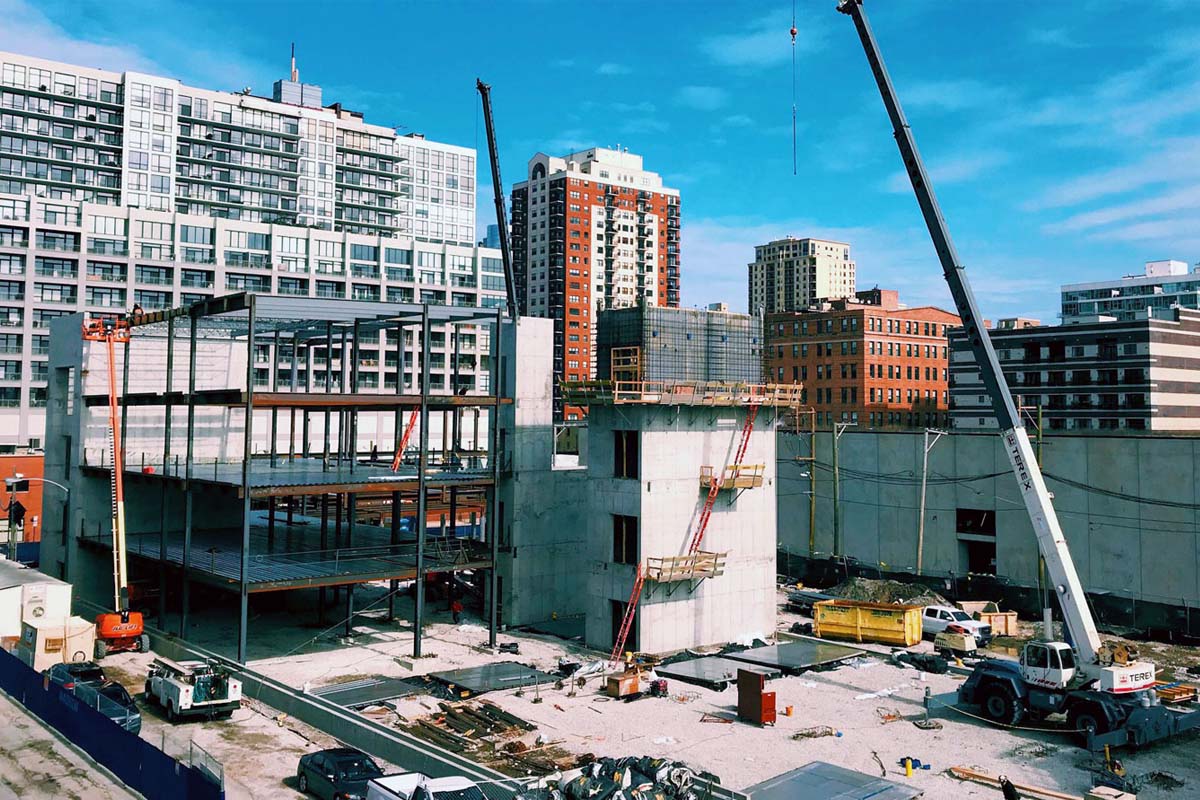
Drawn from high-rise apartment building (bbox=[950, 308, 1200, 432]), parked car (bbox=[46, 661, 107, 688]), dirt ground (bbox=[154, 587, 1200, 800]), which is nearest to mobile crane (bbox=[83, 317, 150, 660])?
parked car (bbox=[46, 661, 107, 688])

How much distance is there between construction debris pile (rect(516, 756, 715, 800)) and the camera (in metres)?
22.1

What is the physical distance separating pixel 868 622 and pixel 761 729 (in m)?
15.0

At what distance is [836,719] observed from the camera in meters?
31.7

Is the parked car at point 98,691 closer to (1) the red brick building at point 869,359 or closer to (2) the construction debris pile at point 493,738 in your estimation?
(2) the construction debris pile at point 493,738

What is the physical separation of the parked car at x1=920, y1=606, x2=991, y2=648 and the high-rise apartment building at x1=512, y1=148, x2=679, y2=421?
120 meters

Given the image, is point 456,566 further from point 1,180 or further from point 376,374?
point 1,180

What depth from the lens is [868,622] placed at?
4384 centimetres

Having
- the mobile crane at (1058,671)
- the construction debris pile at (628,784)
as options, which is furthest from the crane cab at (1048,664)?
the construction debris pile at (628,784)

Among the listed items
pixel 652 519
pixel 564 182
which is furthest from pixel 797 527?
pixel 564 182

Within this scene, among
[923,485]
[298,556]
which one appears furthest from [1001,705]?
[298,556]

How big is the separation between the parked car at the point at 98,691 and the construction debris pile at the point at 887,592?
3578 cm

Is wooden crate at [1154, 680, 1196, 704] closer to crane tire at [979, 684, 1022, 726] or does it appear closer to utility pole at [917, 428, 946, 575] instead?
crane tire at [979, 684, 1022, 726]

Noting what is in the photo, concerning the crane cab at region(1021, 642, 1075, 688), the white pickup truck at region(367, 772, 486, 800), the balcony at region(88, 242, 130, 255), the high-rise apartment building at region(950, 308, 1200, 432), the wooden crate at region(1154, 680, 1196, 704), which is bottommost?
the wooden crate at region(1154, 680, 1196, 704)

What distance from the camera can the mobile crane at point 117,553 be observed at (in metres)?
39.9
